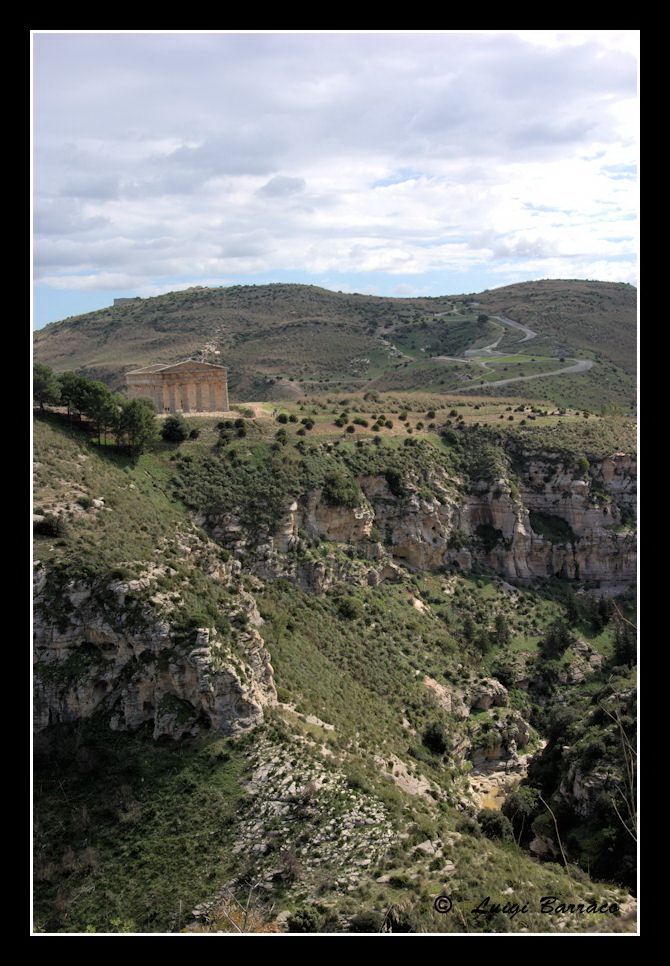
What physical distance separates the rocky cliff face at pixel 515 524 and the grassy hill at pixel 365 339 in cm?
3146

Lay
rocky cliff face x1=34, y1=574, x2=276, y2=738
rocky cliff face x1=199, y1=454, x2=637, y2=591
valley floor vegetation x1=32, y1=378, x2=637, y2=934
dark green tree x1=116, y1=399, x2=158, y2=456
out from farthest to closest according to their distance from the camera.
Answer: rocky cliff face x1=199, y1=454, x2=637, y2=591, dark green tree x1=116, y1=399, x2=158, y2=456, rocky cliff face x1=34, y1=574, x2=276, y2=738, valley floor vegetation x1=32, y1=378, x2=637, y2=934

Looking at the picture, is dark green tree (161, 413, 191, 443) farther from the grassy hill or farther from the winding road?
the winding road

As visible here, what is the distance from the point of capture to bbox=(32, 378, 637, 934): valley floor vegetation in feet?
69.1

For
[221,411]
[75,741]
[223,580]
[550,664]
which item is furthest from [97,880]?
[221,411]

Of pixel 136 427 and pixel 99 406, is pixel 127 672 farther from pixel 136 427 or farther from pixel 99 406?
pixel 99 406

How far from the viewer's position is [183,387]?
2105 inches

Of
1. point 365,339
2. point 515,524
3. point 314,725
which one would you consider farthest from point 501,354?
point 314,725

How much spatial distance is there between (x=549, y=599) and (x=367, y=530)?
15770 millimetres

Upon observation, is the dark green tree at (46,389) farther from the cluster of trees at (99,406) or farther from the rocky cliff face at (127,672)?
the rocky cliff face at (127,672)

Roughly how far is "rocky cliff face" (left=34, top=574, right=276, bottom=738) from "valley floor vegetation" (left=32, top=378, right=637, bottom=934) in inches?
7.4

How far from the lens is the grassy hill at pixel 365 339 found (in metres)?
101

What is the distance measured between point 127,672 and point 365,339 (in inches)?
4292

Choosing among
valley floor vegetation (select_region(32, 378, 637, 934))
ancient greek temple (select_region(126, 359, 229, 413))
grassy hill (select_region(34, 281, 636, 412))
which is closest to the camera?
valley floor vegetation (select_region(32, 378, 637, 934))
